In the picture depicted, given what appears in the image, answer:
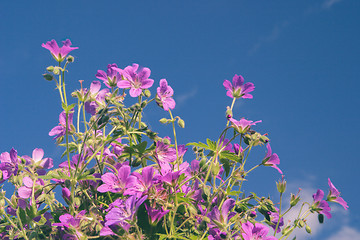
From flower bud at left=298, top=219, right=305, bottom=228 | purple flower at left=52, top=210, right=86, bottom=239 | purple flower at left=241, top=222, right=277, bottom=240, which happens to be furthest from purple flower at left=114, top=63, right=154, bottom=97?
flower bud at left=298, top=219, right=305, bottom=228

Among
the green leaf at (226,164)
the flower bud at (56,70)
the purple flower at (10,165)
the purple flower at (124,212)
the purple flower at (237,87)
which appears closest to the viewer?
the purple flower at (124,212)

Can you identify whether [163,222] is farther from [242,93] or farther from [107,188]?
[242,93]

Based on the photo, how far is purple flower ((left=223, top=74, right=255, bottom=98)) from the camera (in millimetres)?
2654

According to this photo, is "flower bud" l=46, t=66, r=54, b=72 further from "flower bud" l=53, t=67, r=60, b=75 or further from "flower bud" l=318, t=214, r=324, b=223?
"flower bud" l=318, t=214, r=324, b=223

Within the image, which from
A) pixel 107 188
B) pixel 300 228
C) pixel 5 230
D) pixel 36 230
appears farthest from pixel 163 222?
pixel 5 230

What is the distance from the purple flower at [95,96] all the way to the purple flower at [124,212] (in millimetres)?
751

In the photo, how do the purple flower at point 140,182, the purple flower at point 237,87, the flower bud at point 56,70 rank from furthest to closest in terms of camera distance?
the purple flower at point 237,87
the flower bud at point 56,70
the purple flower at point 140,182

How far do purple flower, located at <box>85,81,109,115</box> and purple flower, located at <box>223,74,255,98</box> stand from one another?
2.57ft

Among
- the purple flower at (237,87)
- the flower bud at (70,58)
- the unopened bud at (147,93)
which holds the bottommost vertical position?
the unopened bud at (147,93)

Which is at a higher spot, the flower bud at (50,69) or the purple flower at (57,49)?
the purple flower at (57,49)

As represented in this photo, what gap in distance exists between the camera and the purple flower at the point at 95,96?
7.97 feet

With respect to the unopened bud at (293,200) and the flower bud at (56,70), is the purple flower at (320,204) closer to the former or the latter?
the unopened bud at (293,200)

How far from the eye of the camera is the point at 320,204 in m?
2.57

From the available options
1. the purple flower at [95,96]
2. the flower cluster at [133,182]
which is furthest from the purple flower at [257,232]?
the purple flower at [95,96]
